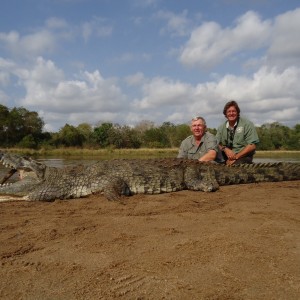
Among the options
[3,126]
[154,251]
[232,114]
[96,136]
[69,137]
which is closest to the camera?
[154,251]

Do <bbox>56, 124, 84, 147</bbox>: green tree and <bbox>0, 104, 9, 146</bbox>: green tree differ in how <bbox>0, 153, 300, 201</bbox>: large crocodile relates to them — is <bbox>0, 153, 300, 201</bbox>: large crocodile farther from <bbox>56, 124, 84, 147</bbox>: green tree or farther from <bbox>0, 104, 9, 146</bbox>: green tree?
<bbox>56, 124, 84, 147</bbox>: green tree

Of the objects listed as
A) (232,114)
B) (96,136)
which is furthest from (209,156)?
(96,136)

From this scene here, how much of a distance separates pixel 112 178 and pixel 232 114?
350cm

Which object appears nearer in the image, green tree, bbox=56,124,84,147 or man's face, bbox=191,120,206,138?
man's face, bbox=191,120,206,138

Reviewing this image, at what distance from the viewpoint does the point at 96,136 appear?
47.4 metres

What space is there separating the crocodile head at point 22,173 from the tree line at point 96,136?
31492mm

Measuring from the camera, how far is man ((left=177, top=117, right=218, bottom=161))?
25.4ft

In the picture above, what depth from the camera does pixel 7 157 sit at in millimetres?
6762

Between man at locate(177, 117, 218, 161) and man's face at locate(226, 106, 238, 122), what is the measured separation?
30.1 inches

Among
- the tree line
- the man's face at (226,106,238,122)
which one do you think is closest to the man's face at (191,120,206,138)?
the man's face at (226,106,238,122)

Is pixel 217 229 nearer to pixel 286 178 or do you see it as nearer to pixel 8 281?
pixel 8 281

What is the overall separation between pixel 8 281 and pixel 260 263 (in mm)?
1945

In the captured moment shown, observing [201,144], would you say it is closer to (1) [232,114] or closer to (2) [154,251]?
(1) [232,114]

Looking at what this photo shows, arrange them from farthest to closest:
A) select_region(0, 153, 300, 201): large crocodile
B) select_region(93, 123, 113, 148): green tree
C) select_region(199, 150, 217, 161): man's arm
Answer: select_region(93, 123, 113, 148): green tree < select_region(199, 150, 217, 161): man's arm < select_region(0, 153, 300, 201): large crocodile
